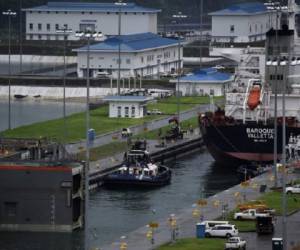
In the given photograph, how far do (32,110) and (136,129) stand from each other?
13270mm

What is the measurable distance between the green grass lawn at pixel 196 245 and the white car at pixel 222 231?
0.37 m

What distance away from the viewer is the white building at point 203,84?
3012 inches

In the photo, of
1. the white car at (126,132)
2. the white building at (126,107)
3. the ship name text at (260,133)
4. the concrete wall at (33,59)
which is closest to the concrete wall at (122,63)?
the concrete wall at (33,59)

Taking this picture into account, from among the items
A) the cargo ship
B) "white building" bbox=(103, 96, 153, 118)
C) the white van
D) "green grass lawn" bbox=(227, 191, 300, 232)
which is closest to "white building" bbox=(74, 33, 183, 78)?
"white building" bbox=(103, 96, 153, 118)

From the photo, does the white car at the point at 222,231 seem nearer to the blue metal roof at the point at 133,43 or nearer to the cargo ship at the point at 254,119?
the cargo ship at the point at 254,119

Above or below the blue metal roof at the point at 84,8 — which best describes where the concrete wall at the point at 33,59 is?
below

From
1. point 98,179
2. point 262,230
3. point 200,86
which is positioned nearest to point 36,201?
point 262,230

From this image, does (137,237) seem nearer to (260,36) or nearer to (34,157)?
(34,157)

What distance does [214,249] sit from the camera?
36.6 m

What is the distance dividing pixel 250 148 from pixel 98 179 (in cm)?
931

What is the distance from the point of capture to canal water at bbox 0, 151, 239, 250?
3900cm

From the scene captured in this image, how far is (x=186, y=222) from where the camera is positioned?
40.5 metres

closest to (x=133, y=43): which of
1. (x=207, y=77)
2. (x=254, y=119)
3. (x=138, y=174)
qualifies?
(x=207, y=77)

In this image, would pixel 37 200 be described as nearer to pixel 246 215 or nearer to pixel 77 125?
pixel 246 215
